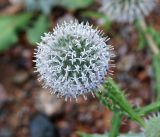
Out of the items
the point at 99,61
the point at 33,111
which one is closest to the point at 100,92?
the point at 99,61

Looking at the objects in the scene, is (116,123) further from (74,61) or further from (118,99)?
(74,61)

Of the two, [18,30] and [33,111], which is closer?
[33,111]

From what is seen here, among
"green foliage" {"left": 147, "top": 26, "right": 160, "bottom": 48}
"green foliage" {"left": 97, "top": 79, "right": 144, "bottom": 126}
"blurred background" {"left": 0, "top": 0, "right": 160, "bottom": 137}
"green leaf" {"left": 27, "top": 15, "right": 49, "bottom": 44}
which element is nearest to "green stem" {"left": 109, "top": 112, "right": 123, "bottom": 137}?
"green foliage" {"left": 97, "top": 79, "right": 144, "bottom": 126}

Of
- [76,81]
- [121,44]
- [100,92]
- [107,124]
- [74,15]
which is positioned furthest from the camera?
[74,15]

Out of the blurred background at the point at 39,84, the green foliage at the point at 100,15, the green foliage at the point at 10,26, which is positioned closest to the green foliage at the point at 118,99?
the blurred background at the point at 39,84

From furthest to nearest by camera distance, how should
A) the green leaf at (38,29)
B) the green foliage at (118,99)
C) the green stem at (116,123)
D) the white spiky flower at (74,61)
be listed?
the green leaf at (38,29)
the green stem at (116,123)
the green foliage at (118,99)
the white spiky flower at (74,61)

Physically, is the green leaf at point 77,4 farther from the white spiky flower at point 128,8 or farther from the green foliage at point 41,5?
the white spiky flower at point 128,8

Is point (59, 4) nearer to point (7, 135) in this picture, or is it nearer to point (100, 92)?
point (7, 135)
